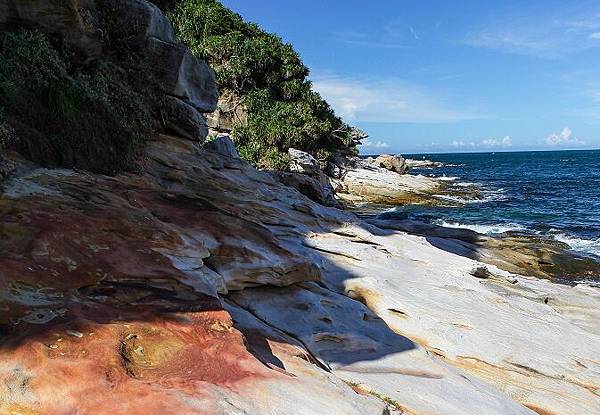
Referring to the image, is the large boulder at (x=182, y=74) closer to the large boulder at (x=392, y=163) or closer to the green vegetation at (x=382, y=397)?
the green vegetation at (x=382, y=397)

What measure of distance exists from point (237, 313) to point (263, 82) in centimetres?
4304

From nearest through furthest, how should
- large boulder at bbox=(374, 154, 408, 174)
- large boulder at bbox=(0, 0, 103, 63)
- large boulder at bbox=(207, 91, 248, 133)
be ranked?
large boulder at bbox=(0, 0, 103, 63), large boulder at bbox=(207, 91, 248, 133), large boulder at bbox=(374, 154, 408, 174)

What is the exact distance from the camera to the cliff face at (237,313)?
14.0 ft

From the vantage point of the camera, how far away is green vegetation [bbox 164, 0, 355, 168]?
40719 millimetres

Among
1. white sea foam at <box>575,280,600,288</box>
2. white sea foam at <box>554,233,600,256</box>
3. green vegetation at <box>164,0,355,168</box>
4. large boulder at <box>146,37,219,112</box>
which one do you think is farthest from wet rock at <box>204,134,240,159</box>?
green vegetation at <box>164,0,355,168</box>

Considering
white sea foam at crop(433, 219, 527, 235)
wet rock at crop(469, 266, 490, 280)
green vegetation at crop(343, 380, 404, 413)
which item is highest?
green vegetation at crop(343, 380, 404, 413)

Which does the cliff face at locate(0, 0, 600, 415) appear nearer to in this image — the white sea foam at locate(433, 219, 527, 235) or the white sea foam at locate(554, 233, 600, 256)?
the white sea foam at locate(554, 233, 600, 256)

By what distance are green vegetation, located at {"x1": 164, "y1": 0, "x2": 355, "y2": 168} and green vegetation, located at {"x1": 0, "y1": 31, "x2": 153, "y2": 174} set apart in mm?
26685

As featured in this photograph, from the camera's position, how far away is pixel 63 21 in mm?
11000

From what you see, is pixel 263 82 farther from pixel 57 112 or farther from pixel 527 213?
pixel 57 112

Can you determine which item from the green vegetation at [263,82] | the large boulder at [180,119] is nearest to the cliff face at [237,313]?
the large boulder at [180,119]

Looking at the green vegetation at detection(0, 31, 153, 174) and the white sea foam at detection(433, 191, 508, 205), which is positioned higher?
the green vegetation at detection(0, 31, 153, 174)

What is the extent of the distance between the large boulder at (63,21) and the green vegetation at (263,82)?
25.5m

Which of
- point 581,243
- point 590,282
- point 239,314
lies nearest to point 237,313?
point 239,314
